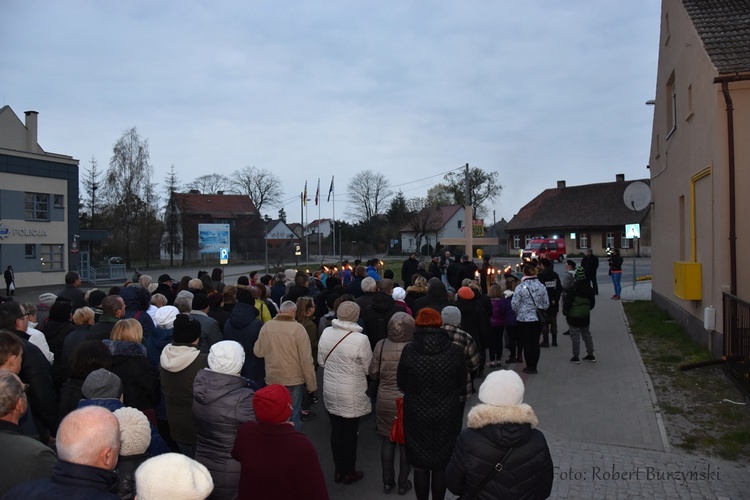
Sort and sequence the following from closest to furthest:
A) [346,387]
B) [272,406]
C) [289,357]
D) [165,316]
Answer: [272,406], [346,387], [289,357], [165,316]

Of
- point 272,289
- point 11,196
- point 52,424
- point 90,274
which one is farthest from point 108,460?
point 90,274

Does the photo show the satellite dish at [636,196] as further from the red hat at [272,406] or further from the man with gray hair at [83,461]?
the man with gray hair at [83,461]

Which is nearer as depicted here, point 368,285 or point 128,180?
point 368,285

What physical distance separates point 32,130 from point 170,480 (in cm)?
4349

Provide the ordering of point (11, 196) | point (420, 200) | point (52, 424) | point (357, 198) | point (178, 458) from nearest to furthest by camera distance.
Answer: point (178, 458) → point (52, 424) → point (11, 196) → point (420, 200) → point (357, 198)

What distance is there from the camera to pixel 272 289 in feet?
37.2

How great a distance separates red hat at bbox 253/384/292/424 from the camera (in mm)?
3238

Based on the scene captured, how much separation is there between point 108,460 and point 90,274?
41.7 metres

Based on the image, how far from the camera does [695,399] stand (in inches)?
320

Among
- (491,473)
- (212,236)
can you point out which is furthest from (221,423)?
(212,236)

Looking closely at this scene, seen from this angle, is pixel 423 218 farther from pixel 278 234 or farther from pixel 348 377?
pixel 348 377

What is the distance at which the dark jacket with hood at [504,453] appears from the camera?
10.7 feet

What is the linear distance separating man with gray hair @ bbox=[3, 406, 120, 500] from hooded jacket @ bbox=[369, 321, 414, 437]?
311 cm

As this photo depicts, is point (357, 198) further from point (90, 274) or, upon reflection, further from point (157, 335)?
→ point (157, 335)
